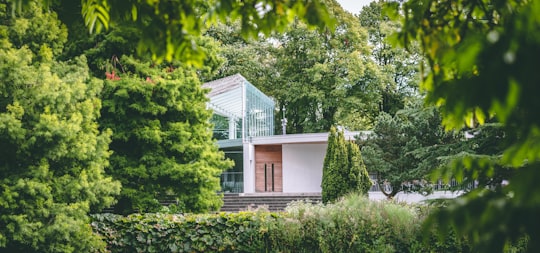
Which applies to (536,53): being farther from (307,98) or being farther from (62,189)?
(307,98)

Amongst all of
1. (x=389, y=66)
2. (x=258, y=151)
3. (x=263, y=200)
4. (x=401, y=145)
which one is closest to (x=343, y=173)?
(x=401, y=145)

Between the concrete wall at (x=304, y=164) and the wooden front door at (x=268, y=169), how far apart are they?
0.98 meters

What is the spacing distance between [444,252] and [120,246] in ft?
20.5

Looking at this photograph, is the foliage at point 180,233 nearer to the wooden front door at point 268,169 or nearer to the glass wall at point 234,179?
the glass wall at point 234,179

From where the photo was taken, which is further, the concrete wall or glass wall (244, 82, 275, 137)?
the concrete wall

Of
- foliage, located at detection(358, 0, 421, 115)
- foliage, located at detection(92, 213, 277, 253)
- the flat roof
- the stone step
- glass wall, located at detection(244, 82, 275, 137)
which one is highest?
foliage, located at detection(358, 0, 421, 115)

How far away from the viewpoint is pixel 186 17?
3.13 m

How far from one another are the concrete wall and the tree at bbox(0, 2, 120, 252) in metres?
19.6

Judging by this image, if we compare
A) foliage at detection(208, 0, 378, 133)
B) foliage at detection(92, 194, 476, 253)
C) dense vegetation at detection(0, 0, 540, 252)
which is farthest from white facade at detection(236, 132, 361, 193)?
foliage at detection(92, 194, 476, 253)

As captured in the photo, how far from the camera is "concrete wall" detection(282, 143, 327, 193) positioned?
31.2 m

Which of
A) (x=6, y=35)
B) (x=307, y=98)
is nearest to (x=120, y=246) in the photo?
(x=6, y=35)

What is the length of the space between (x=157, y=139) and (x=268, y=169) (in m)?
17.7

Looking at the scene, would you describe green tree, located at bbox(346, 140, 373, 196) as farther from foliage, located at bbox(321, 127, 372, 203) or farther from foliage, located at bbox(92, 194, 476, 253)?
foliage, located at bbox(92, 194, 476, 253)

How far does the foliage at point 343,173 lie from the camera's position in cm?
2078
